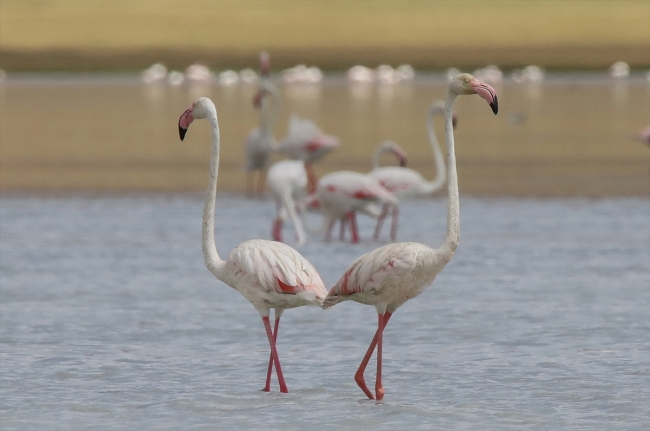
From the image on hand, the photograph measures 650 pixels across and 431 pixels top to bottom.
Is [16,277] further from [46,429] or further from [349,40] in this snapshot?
[349,40]

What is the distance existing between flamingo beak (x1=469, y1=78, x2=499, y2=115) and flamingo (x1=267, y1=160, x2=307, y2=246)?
6.12m

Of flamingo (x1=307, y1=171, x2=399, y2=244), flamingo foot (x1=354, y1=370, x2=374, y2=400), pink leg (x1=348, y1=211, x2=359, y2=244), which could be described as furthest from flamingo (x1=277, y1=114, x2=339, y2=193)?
flamingo foot (x1=354, y1=370, x2=374, y2=400)

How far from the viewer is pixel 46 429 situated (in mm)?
6660

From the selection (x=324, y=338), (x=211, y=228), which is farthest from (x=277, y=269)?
(x=324, y=338)

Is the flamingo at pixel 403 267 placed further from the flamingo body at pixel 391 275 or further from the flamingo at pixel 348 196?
the flamingo at pixel 348 196

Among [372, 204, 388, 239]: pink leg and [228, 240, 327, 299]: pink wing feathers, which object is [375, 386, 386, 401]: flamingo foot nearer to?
[228, 240, 327, 299]: pink wing feathers

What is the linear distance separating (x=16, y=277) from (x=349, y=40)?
75.7 meters

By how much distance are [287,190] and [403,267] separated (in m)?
6.38

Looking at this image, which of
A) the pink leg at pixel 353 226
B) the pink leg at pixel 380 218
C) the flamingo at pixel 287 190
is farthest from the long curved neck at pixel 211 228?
the pink leg at pixel 380 218

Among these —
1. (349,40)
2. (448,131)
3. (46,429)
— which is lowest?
(46,429)

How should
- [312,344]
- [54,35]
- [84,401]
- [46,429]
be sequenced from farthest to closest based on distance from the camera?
[54,35], [312,344], [84,401], [46,429]

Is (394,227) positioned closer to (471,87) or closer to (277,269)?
(277,269)

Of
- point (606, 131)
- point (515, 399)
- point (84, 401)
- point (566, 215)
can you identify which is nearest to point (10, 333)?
point (84, 401)

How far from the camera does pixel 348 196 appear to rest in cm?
1284
